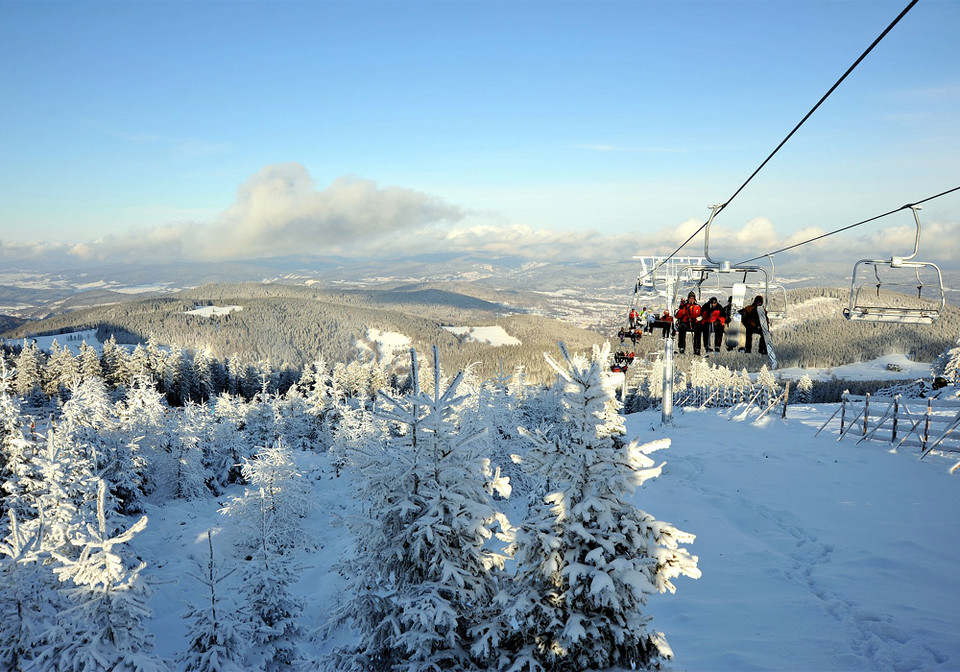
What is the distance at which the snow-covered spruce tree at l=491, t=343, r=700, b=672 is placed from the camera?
223 inches

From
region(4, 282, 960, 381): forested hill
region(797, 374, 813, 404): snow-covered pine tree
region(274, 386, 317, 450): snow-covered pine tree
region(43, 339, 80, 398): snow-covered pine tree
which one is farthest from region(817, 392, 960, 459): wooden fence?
region(4, 282, 960, 381): forested hill

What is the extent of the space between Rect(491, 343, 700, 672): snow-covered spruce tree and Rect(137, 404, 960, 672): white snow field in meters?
1.50

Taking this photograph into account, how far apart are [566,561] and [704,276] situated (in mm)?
10256

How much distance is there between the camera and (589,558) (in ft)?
18.4

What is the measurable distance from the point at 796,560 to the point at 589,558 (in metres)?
7.51

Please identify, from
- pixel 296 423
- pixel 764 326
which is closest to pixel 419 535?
pixel 764 326

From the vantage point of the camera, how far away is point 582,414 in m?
6.16

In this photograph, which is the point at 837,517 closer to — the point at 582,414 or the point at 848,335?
the point at 582,414

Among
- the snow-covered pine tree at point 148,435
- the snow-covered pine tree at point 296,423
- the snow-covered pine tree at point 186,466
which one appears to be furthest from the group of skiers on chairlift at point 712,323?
the snow-covered pine tree at point 296,423

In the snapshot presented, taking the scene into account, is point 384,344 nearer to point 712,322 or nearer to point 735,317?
point 712,322

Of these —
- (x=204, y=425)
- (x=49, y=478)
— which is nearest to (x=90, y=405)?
(x=204, y=425)

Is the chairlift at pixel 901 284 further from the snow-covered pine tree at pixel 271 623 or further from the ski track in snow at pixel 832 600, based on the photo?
the snow-covered pine tree at pixel 271 623

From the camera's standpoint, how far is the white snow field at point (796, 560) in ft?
23.1

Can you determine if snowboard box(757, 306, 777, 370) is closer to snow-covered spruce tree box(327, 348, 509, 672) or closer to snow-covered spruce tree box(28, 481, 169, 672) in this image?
snow-covered spruce tree box(327, 348, 509, 672)
